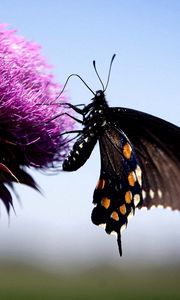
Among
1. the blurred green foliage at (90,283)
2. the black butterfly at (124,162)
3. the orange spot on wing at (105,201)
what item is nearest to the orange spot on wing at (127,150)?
the black butterfly at (124,162)

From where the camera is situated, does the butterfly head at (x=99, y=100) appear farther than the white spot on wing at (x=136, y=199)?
Yes

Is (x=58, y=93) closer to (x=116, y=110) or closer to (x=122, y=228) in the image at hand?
(x=116, y=110)

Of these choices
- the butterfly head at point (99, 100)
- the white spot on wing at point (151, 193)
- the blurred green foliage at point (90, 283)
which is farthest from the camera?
the blurred green foliage at point (90, 283)

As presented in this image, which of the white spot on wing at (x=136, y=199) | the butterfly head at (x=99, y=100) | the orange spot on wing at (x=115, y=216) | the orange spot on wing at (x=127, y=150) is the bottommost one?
the orange spot on wing at (x=115, y=216)

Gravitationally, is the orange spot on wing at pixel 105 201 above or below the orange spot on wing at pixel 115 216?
above

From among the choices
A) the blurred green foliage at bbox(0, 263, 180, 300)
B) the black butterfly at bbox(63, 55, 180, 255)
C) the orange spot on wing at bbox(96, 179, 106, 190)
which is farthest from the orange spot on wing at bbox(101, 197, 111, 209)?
the blurred green foliage at bbox(0, 263, 180, 300)

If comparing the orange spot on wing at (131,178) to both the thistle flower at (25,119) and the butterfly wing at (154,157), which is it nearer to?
→ the butterfly wing at (154,157)

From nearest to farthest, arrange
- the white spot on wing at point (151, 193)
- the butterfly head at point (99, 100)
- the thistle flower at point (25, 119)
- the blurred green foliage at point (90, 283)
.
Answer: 1. the thistle flower at point (25, 119)
2. the white spot on wing at point (151, 193)
3. the butterfly head at point (99, 100)
4. the blurred green foliage at point (90, 283)
